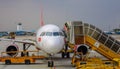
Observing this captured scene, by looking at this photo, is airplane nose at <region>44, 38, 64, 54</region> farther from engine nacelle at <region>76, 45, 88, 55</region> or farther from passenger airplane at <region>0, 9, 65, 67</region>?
engine nacelle at <region>76, 45, 88, 55</region>

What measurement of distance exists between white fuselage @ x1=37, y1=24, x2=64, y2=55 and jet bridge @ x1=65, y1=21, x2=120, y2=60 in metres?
1.41

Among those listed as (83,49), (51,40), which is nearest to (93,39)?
(83,49)

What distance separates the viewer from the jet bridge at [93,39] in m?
22.8

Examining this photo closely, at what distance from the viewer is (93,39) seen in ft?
75.0

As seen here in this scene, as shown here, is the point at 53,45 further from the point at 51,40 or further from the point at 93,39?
the point at 93,39

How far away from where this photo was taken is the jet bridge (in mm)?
22781

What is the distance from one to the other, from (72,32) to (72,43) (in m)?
0.87

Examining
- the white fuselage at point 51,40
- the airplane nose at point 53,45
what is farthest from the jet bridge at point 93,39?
the airplane nose at point 53,45

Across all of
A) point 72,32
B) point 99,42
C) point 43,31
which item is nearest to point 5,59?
point 43,31

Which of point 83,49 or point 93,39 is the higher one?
point 93,39

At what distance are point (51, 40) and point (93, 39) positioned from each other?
11.9 feet

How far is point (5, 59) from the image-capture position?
24422 millimetres

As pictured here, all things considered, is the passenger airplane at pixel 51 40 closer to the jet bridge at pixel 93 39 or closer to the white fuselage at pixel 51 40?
the white fuselage at pixel 51 40

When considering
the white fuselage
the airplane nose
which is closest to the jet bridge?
the white fuselage
